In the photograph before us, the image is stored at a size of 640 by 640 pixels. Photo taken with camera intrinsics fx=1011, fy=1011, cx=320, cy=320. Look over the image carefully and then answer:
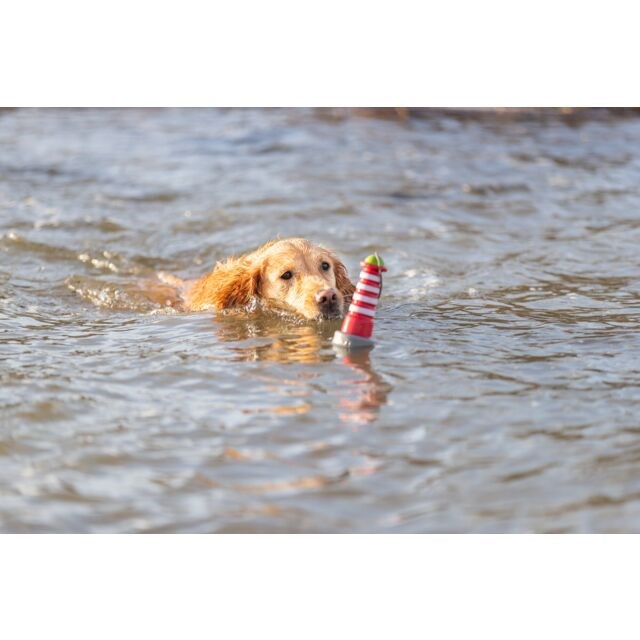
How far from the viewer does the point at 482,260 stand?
33.5 feet

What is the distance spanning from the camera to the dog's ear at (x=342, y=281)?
8.26 metres

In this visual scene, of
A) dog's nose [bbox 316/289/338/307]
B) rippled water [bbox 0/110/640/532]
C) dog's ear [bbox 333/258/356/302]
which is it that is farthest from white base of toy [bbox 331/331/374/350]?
dog's ear [bbox 333/258/356/302]

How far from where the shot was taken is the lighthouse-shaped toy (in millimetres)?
6578

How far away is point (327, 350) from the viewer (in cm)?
681

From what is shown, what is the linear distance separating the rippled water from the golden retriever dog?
23cm

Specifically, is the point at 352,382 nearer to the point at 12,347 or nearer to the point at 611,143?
the point at 12,347

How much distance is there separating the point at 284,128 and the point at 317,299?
9.34 m

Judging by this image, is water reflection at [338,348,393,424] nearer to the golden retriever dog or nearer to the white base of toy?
the white base of toy

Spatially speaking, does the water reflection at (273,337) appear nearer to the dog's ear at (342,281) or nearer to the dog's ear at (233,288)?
the dog's ear at (233,288)

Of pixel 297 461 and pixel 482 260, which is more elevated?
pixel 482 260

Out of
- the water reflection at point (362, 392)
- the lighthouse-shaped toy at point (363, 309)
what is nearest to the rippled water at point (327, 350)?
the water reflection at point (362, 392)
